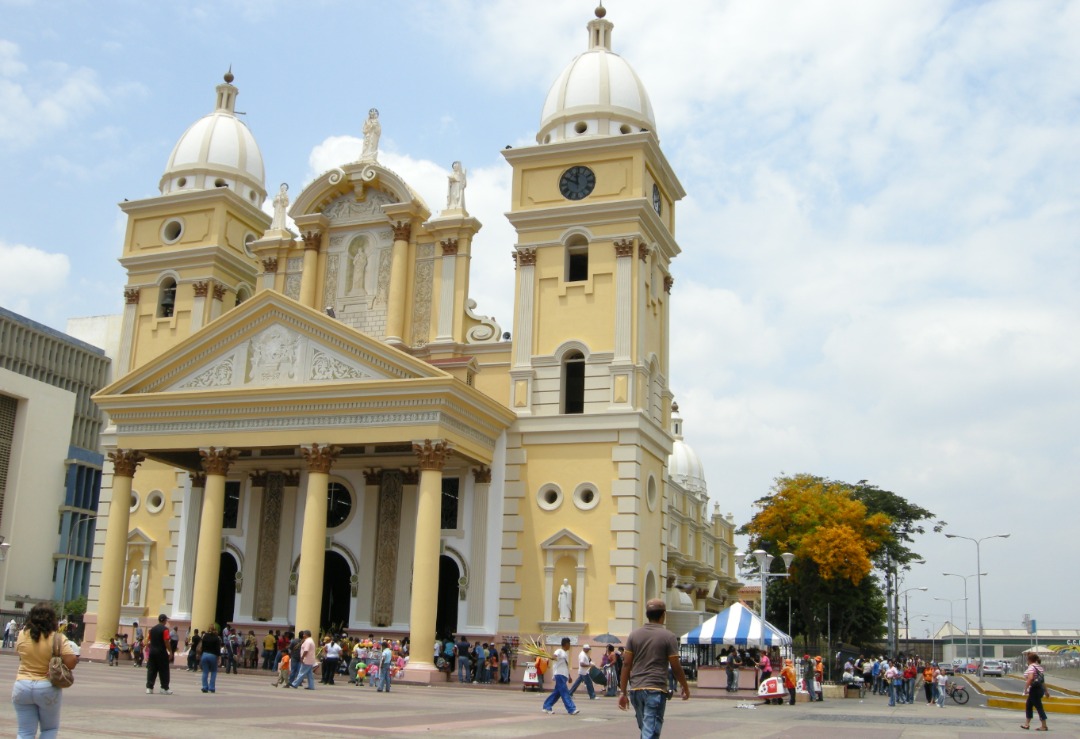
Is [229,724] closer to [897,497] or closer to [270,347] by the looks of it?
[270,347]

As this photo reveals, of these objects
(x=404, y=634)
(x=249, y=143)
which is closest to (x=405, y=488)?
(x=404, y=634)

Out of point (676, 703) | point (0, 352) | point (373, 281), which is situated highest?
point (0, 352)

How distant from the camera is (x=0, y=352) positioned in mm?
81750

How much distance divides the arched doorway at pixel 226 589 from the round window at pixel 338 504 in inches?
157

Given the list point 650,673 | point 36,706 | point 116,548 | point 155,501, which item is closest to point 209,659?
point 36,706

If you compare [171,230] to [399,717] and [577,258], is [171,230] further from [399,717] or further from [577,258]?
[399,717]

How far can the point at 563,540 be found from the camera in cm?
3581

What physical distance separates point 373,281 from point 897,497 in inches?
1534

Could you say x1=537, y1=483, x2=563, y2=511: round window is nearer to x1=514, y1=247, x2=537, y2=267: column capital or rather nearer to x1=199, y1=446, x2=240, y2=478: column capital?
x1=514, y1=247, x2=537, y2=267: column capital

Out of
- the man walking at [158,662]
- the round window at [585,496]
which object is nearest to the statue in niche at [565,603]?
the round window at [585,496]

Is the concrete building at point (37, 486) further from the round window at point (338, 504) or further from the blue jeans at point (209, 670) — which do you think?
the blue jeans at point (209, 670)

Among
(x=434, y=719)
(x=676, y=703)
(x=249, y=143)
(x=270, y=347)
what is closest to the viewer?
(x=434, y=719)

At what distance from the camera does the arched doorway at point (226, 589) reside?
39.9 m

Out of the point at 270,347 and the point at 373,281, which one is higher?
the point at 373,281
